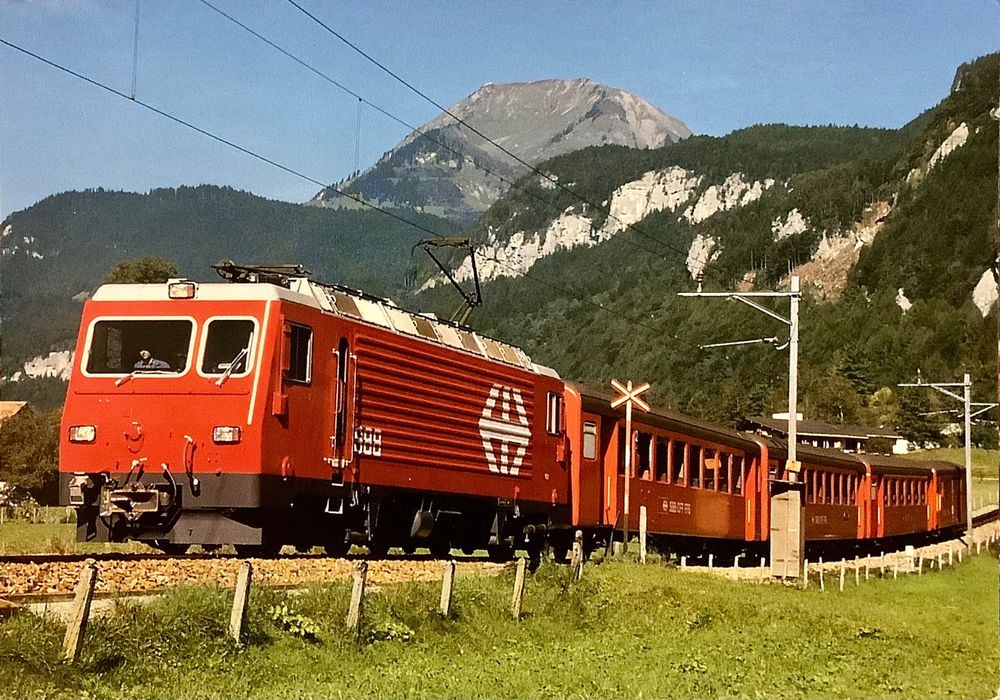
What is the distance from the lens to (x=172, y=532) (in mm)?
17062

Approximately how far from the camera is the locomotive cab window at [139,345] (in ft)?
58.1

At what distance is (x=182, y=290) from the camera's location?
18.0 meters

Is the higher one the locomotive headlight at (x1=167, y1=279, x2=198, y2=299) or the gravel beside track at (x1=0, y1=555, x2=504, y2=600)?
the locomotive headlight at (x1=167, y1=279, x2=198, y2=299)

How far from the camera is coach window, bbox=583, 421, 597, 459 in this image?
28.6 m

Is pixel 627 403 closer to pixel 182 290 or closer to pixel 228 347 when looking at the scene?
pixel 228 347

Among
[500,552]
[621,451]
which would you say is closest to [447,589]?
[500,552]

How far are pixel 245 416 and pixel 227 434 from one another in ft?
1.12

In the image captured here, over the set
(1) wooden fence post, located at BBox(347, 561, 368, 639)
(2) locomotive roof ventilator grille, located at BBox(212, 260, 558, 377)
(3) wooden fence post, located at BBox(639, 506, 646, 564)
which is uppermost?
(2) locomotive roof ventilator grille, located at BBox(212, 260, 558, 377)

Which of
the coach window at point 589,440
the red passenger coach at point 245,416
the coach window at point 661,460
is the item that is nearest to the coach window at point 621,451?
the coach window at point 589,440

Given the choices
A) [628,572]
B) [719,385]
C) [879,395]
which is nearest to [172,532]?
[628,572]

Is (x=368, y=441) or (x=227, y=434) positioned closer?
(x=227, y=434)

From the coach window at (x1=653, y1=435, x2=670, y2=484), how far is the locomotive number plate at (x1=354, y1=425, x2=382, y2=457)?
41.2ft

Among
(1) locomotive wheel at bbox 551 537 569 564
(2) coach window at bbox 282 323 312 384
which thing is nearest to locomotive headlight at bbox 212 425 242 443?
(2) coach window at bbox 282 323 312 384

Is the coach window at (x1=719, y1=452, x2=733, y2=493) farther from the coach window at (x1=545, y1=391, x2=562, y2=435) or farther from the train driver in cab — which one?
the train driver in cab
